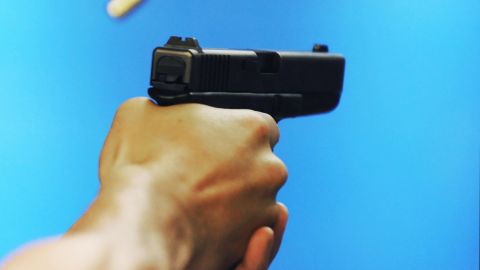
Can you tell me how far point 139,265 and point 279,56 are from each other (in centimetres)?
34

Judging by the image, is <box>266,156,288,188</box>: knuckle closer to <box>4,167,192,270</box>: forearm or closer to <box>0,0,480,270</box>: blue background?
<box>4,167,192,270</box>: forearm

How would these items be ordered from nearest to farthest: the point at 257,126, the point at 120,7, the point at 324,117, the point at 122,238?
the point at 122,238
the point at 257,126
the point at 120,7
the point at 324,117

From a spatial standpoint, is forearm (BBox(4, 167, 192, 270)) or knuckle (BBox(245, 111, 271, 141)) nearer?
forearm (BBox(4, 167, 192, 270))

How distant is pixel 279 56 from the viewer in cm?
69

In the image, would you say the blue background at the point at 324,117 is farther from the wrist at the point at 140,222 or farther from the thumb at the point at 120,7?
the wrist at the point at 140,222

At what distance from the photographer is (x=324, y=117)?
3.63ft

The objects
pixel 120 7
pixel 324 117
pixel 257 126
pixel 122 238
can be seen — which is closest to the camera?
pixel 122 238

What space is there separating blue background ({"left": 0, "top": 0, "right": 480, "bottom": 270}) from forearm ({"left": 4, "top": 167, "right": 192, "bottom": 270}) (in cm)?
52

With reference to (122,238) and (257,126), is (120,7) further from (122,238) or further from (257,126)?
(122,238)

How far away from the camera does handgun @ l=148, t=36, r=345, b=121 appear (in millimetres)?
574

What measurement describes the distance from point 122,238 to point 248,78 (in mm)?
265

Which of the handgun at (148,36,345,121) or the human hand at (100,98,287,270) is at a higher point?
the handgun at (148,36,345,121)

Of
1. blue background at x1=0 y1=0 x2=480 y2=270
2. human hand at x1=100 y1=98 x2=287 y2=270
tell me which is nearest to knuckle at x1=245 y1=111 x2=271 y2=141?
human hand at x1=100 y1=98 x2=287 y2=270

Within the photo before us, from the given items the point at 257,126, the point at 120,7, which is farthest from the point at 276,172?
the point at 120,7
